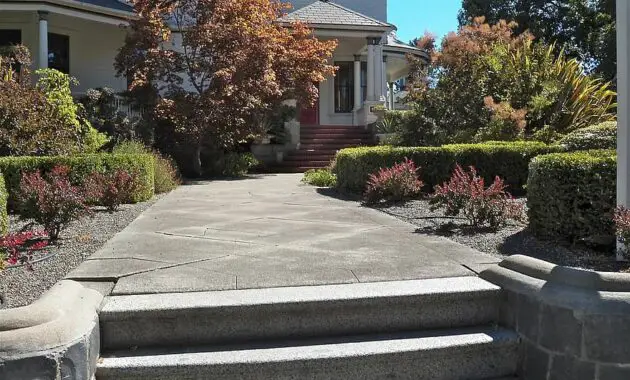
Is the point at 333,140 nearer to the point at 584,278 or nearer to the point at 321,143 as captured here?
the point at 321,143

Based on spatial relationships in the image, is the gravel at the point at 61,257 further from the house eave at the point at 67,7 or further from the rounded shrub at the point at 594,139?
the house eave at the point at 67,7

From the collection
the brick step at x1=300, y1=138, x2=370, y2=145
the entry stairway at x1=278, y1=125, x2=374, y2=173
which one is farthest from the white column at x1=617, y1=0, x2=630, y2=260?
the brick step at x1=300, y1=138, x2=370, y2=145

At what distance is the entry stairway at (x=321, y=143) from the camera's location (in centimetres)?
1714

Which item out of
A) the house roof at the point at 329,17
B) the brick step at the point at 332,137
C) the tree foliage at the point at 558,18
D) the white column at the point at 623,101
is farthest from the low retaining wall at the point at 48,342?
the tree foliage at the point at 558,18

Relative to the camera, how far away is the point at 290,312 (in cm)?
356

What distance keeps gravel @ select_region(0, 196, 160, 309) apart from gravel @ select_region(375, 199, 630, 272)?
342 centimetres

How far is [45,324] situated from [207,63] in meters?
12.3

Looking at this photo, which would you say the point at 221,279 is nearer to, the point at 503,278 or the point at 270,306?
the point at 270,306

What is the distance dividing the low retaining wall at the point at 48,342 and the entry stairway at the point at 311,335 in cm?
21

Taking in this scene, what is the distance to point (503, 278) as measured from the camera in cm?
388

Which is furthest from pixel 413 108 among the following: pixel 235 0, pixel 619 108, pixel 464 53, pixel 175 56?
pixel 619 108

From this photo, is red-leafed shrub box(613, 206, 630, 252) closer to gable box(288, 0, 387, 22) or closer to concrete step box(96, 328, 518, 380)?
concrete step box(96, 328, 518, 380)

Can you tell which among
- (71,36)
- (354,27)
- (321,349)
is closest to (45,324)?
(321,349)

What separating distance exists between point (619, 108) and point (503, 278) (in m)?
1.76
